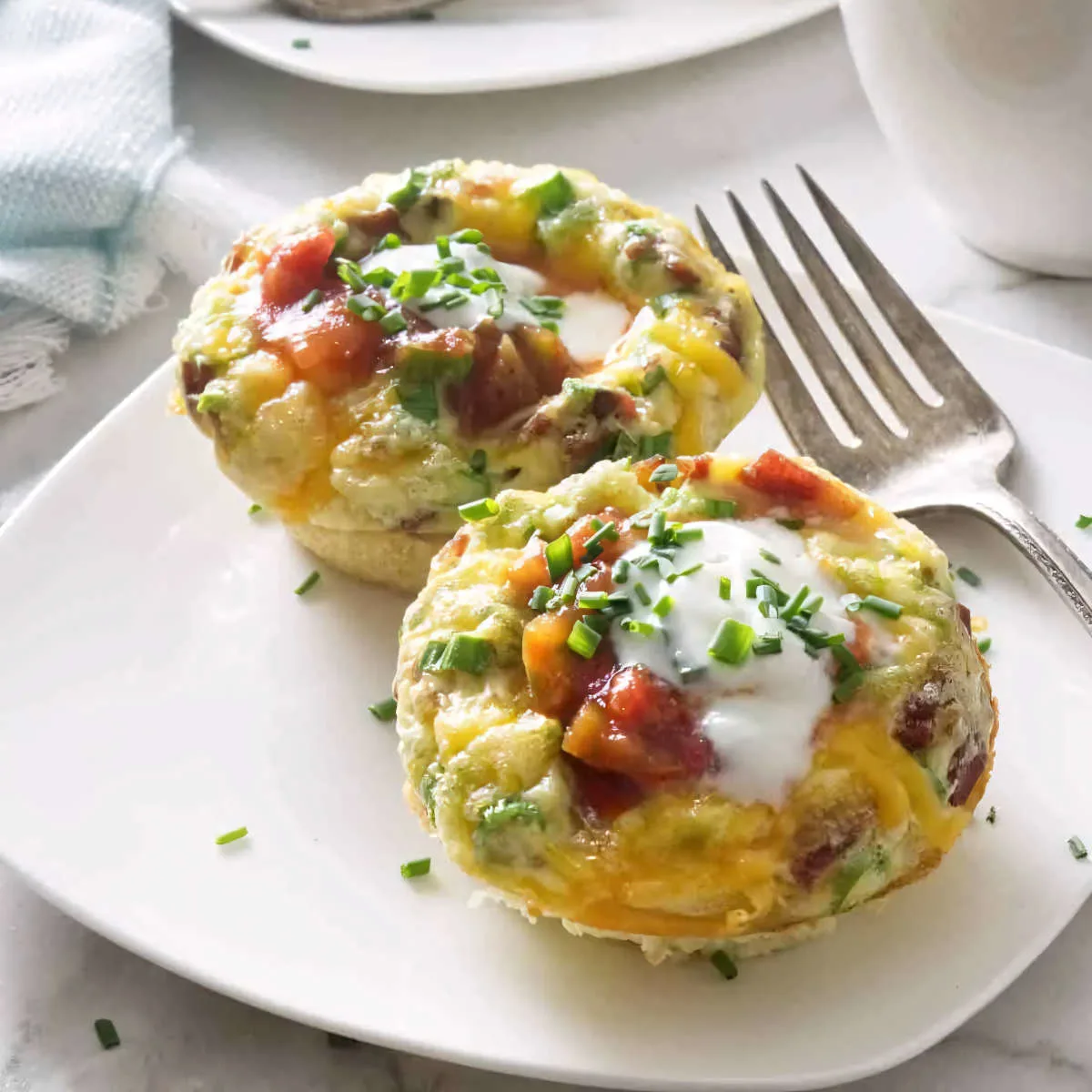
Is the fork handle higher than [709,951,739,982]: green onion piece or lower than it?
higher

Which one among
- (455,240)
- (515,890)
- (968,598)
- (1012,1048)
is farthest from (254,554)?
(1012,1048)

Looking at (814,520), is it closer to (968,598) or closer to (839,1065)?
(968,598)

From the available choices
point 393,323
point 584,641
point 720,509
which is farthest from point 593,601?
point 393,323

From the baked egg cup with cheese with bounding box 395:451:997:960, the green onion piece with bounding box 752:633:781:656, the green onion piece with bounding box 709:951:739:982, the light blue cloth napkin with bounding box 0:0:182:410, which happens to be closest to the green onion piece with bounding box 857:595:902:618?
the baked egg cup with cheese with bounding box 395:451:997:960

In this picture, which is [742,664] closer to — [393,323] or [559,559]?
[559,559]

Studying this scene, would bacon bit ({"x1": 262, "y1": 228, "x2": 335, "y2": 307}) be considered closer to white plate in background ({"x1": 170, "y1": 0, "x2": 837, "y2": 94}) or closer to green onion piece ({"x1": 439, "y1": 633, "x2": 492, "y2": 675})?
green onion piece ({"x1": 439, "y1": 633, "x2": 492, "y2": 675})

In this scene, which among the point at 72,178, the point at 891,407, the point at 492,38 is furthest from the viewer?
the point at 492,38
